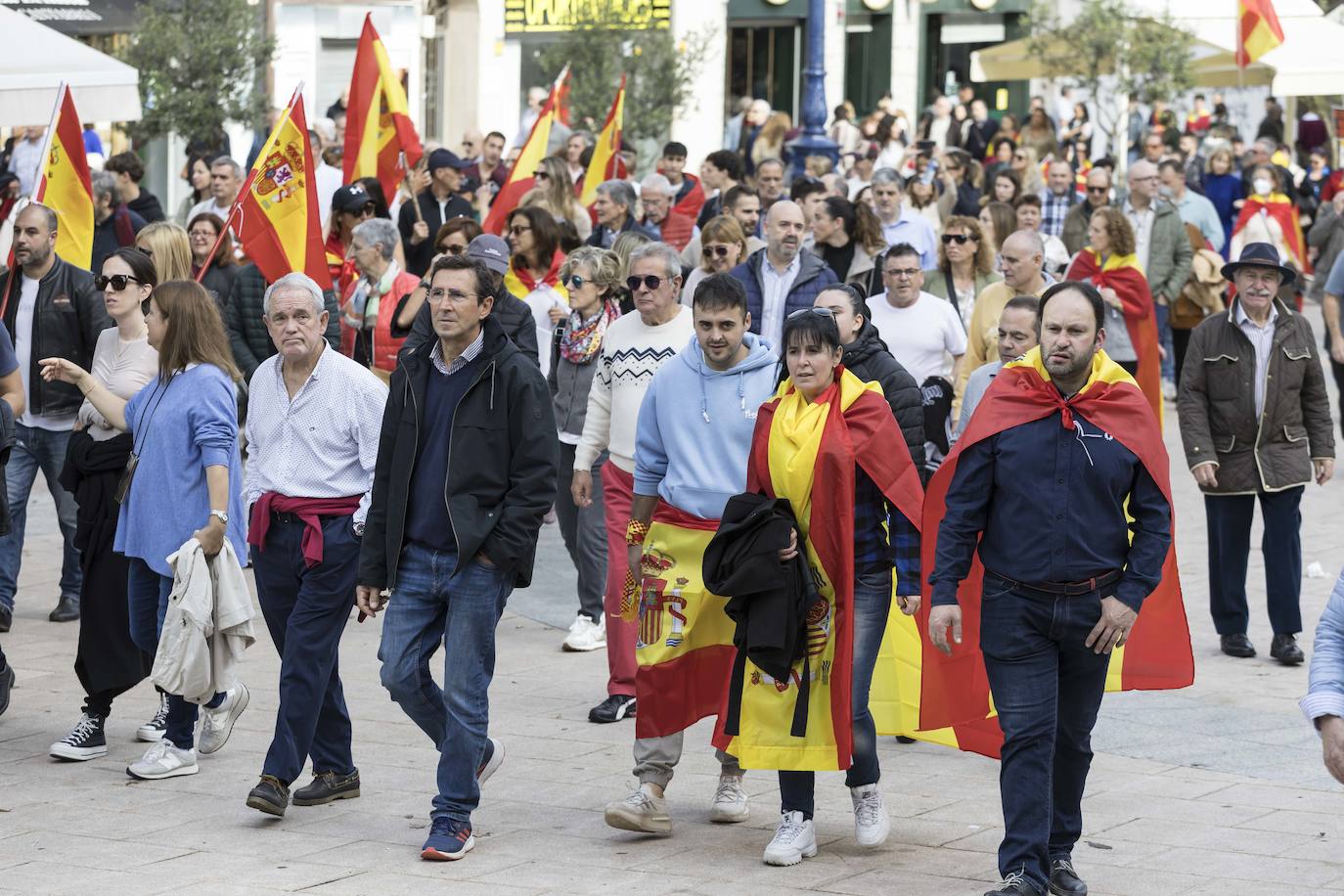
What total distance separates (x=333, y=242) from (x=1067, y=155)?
16661mm

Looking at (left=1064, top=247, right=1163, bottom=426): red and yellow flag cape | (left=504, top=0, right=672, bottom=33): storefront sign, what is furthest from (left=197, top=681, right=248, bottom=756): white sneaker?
(left=504, top=0, right=672, bottom=33): storefront sign

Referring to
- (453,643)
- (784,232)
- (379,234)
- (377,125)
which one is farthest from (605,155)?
(453,643)

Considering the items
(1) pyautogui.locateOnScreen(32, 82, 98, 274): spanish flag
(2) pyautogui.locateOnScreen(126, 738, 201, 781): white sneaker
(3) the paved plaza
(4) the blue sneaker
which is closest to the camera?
(3) the paved plaza

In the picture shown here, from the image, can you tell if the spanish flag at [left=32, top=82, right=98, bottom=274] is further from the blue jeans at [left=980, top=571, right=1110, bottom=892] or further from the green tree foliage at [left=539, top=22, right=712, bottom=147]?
the green tree foliage at [left=539, top=22, right=712, bottom=147]

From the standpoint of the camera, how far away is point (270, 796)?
22.6 ft

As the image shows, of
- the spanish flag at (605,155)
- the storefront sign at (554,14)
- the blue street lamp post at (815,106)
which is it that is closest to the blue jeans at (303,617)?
the spanish flag at (605,155)

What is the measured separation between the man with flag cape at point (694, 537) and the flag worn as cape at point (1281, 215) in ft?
49.9

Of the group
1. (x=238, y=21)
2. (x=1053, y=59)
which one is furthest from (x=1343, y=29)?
(x=238, y=21)

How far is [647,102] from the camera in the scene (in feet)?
100

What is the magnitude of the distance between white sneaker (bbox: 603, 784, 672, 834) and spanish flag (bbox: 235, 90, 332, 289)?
4974 millimetres

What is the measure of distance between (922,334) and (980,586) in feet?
11.2

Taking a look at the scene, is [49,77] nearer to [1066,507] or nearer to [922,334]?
[922,334]

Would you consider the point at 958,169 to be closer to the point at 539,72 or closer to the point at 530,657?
the point at 530,657

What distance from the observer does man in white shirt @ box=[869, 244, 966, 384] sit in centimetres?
988
